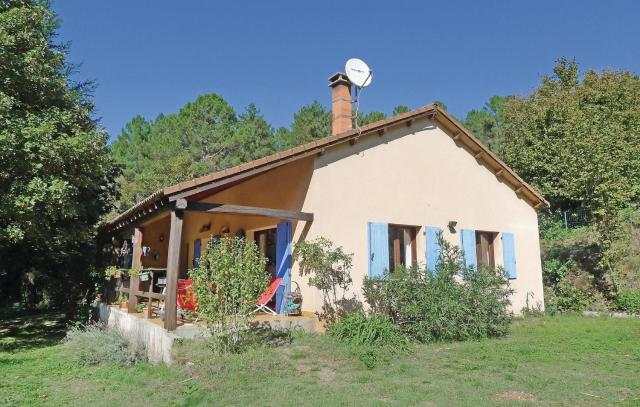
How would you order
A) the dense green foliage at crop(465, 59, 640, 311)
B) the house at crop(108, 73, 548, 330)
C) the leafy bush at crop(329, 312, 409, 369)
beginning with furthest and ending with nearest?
the dense green foliage at crop(465, 59, 640, 311)
the house at crop(108, 73, 548, 330)
the leafy bush at crop(329, 312, 409, 369)

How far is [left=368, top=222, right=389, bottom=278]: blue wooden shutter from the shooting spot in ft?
35.3

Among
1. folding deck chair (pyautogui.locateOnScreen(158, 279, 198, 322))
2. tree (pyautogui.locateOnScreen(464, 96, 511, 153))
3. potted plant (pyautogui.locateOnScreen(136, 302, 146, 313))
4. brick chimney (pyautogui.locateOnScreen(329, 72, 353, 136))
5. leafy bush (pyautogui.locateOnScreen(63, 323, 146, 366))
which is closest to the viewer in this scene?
leafy bush (pyautogui.locateOnScreen(63, 323, 146, 366))

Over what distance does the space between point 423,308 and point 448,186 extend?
4.58 meters

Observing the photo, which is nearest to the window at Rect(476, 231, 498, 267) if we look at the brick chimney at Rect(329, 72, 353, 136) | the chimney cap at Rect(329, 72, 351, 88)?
the brick chimney at Rect(329, 72, 353, 136)

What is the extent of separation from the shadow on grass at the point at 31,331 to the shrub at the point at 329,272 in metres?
7.19

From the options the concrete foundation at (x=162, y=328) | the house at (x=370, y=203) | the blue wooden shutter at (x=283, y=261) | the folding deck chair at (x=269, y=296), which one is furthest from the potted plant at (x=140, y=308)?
the blue wooden shutter at (x=283, y=261)

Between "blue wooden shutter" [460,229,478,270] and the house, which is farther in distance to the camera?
"blue wooden shutter" [460,229,478,270]

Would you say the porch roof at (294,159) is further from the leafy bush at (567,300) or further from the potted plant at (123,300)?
the leafy bush at (567,300)

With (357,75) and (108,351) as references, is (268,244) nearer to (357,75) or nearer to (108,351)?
(108,351)

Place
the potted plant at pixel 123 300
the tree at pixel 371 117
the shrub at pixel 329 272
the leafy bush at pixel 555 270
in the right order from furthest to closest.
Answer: the tree at pixel 371 117 → the leafy bush at pixel 555 270 → the potted plant at pixel 123 300 → the shrub at pixel 329 272

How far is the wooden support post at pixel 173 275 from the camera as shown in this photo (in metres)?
7.91

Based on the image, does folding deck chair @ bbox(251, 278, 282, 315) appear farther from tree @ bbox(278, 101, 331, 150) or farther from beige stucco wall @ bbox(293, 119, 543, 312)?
tree @ bbox(278, 101, 331, 150)

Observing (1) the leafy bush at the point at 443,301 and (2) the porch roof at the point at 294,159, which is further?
(1) the leafy bush at the point at 443,301

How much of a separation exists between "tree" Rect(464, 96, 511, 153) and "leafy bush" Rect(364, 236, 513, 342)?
2867 centimetres
